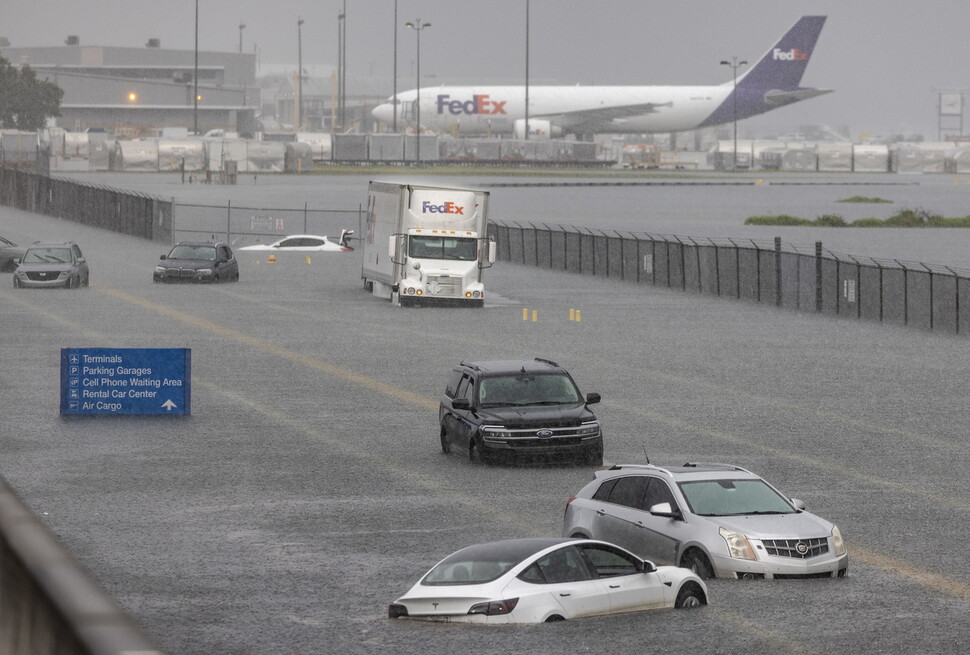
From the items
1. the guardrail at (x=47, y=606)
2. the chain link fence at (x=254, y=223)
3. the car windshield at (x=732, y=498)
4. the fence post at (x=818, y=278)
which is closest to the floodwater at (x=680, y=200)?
the chain link fence at (x=254, y=223)

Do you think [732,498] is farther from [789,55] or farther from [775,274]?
[789,55]

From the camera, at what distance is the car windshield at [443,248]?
51.1 meters

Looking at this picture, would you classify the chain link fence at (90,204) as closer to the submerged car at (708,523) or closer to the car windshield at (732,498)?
the submerged car at (708,523)

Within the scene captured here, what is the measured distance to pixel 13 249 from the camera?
208ft

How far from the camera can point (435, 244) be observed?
5131cm

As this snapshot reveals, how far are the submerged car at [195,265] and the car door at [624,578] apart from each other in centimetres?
4521

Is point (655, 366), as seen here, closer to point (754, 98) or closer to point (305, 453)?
point (305, 453)

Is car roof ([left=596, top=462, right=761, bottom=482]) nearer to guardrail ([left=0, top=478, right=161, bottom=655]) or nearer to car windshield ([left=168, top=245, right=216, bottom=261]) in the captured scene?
guardrail ([left=0, top=478, right=161, bottom=655])

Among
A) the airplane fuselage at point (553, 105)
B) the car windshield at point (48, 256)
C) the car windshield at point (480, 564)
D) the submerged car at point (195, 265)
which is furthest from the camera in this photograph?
the airplane fuselage at point (553, 105)

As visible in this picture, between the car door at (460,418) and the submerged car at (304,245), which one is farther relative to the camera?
the submerged car at (304,245)

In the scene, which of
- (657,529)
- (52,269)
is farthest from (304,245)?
(657,529)

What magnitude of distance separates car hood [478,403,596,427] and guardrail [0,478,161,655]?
69.0ft

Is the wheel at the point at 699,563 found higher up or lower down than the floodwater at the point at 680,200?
lower down

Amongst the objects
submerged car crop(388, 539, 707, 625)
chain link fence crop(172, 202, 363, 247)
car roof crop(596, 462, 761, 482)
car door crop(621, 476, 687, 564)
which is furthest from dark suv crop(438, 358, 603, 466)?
chain link fence crop(172, 202, 363, 247)
